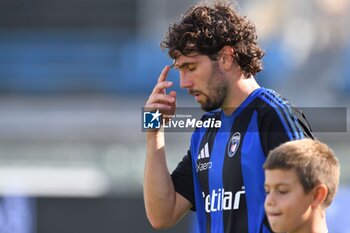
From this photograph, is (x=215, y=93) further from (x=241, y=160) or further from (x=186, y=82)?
(x=241, y=160)

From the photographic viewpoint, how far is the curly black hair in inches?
143

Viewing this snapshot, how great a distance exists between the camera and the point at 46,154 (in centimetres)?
1027

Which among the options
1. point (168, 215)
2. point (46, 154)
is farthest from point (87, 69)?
point (168, 215)

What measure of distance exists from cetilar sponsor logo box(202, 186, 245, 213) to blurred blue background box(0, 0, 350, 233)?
4.15 meters

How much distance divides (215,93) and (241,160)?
0.31 m

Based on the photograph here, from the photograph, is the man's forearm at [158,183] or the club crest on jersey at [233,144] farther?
the man's forearm at [158,183]

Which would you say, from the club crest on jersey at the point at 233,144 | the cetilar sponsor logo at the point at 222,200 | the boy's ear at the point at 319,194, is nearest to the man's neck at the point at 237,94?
the club crest on jersey at the point at 233,144

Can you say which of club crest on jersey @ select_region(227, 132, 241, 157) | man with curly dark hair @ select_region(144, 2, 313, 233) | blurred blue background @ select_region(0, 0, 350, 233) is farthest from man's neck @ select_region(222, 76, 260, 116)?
blurred blue background @ select_region(0, 0, 350, 233)

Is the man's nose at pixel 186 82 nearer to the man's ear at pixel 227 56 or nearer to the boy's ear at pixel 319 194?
the man's ear at pixel 227 56

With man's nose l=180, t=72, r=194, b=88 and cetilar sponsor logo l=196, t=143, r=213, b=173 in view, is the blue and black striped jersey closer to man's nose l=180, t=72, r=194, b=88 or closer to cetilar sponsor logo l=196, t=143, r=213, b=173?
cetilar sponsor logo l=196, t=143, r=213, b=173

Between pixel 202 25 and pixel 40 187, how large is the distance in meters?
5.41

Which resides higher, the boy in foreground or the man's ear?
the man's ear

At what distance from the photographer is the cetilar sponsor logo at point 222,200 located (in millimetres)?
3408

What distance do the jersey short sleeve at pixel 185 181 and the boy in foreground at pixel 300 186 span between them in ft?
2.77
